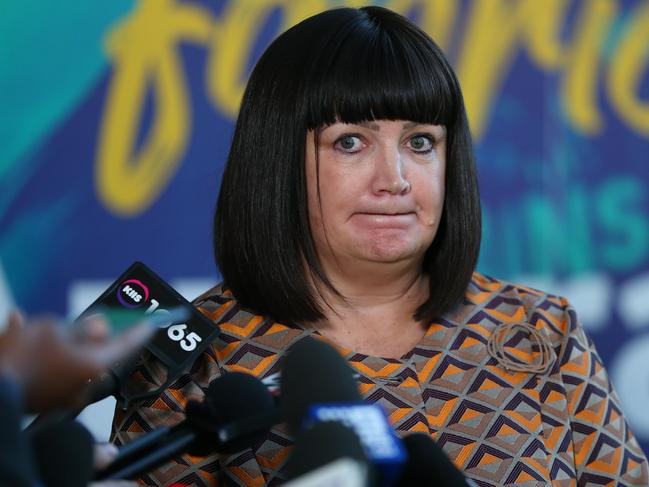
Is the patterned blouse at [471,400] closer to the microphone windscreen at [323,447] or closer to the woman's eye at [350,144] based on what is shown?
the woman's eye at [350,144]

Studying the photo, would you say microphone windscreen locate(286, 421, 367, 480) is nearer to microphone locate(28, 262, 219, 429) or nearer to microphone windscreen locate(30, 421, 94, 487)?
microphone windscreen locate(30, 421, 94, 487)

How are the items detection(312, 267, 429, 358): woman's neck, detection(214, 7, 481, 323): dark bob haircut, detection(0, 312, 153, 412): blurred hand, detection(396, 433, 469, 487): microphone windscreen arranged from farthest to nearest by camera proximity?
detection(312, 267, 429, 358): woman's neck < detection(214, 7, 481, 323): dark bob haircut < detection(396, 433, 469, 487): microphone windscreen < detection(0, 312, 153, 412): blurred hand

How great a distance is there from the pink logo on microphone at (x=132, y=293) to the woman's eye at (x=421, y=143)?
1.58 feet

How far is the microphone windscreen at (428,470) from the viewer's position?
36.7 inches

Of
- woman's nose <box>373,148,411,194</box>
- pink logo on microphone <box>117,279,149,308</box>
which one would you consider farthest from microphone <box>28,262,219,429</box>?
woman's nose <box>373,148,411,194</box>

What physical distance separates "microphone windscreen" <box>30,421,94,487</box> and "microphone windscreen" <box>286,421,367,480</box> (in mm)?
191

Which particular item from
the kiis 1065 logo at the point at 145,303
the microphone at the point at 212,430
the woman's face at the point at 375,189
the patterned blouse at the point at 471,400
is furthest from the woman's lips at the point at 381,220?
the microphone at the point at 212,430

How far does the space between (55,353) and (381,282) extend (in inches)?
37.6

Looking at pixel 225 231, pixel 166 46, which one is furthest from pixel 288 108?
pixel 166 46

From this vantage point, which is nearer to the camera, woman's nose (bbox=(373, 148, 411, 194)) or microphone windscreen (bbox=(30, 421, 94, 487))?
microphone windscreen (bbox=(30, 421, 94, 487))

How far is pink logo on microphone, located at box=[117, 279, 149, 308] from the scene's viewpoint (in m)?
1.49

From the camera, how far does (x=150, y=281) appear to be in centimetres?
151

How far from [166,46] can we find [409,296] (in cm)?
117

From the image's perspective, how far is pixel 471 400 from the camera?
63.8 inches
